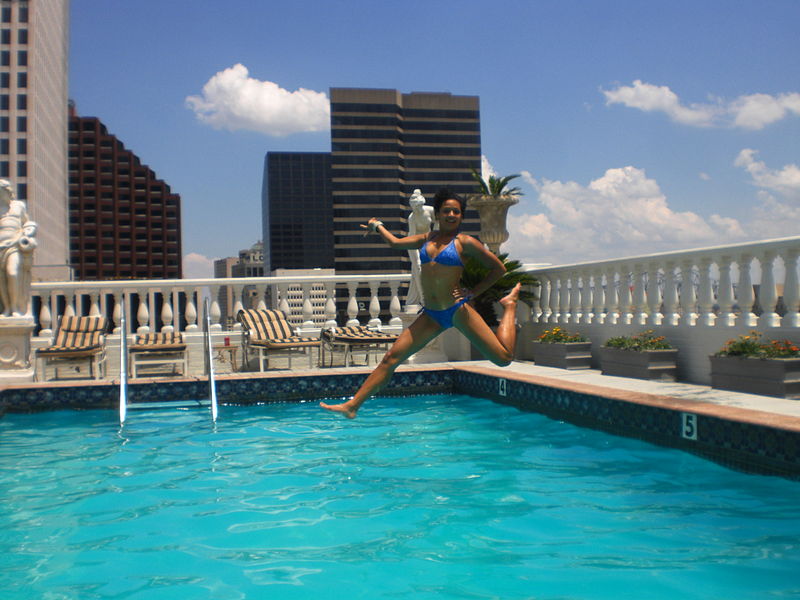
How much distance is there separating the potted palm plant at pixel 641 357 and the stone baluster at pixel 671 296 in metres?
0.26

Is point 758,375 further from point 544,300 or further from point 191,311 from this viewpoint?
point 191,311

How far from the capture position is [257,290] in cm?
1191

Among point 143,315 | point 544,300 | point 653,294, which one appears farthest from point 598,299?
point 143,315

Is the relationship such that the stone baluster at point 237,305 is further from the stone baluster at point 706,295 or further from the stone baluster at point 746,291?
the stone baluster at point 746,291

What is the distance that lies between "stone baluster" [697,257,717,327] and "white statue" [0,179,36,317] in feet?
28.3

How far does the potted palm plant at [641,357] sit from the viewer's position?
26.9 feet

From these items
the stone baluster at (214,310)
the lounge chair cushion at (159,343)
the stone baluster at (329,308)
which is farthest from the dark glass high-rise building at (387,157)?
the lounge chair cushion at (159,343)

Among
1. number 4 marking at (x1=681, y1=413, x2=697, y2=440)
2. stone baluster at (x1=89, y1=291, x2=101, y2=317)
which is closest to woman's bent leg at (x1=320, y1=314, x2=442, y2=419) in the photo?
number 4 marking at (x1=681, y1=413, x2=697, y2=440)

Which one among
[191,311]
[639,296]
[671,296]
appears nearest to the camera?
[671,296]

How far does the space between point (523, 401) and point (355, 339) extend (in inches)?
124

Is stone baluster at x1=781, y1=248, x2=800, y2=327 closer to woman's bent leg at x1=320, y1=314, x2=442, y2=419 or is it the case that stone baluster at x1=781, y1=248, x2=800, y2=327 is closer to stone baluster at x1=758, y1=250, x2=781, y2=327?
stone baluster at x1=758, y1=250, x2=781, y2=327

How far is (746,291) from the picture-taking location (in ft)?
24.8

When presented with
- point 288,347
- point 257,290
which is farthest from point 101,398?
point 257,290

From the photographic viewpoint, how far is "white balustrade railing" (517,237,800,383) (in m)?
7.18
